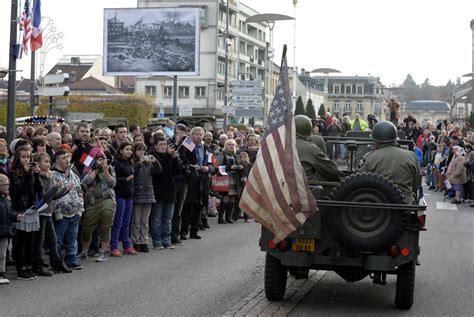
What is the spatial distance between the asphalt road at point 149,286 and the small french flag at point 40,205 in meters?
0.90

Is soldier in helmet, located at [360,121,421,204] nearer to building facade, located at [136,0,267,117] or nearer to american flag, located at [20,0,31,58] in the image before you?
american flag, located at [20,0,31,58]

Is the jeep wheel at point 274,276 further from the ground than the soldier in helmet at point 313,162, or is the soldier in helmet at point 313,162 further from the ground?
the soldier in helmet at point 313,162

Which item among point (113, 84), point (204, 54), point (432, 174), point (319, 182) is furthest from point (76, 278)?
point (113, 84)

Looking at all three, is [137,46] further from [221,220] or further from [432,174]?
[221,220]

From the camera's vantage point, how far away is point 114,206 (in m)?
14.5

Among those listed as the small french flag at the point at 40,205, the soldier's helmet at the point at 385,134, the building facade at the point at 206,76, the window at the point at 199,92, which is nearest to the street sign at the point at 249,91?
the small french flag at the point at 40,205

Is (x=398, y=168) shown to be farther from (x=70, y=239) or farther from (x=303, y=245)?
(x=70, y=239)

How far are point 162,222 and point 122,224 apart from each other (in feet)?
4.41

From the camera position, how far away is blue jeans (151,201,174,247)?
16.2m

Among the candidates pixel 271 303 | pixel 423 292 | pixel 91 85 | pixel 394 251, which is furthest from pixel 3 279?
pixel 91 85

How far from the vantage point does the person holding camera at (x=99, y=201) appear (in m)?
14.2

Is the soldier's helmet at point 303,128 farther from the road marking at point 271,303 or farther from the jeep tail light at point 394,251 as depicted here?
the road marking at point 271,303

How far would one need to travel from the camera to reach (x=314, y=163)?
10.9m

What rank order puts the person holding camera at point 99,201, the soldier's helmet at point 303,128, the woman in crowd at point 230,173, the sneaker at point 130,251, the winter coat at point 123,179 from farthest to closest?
the woman in crowd at point 230,173, the sneaker at point 130,251, the winter coat at point 123,179, the person holding camera at point 99,201, the soldier's helmet at point 303,128
